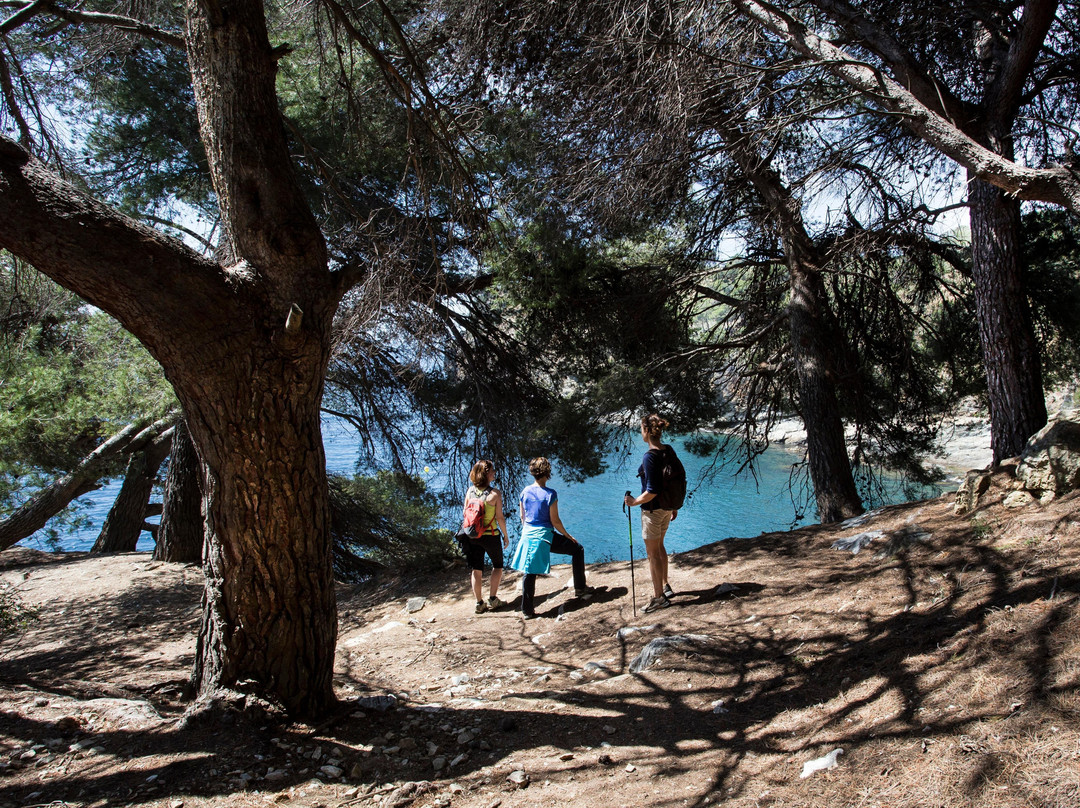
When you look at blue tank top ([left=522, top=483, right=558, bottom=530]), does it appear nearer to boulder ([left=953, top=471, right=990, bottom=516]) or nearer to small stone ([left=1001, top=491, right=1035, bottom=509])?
boulder ([left=953, top=471, right=990, bottom=516])

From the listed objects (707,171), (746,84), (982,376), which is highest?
(707,171)

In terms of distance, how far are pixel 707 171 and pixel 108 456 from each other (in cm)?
912

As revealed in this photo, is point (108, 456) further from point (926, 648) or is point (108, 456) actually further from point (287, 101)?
point (926, 648)

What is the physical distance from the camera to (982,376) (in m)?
8.63

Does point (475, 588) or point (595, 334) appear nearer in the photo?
point (475, 588)

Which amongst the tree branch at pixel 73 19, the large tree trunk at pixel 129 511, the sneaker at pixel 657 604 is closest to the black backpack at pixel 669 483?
the sneaker at pixel 657 604

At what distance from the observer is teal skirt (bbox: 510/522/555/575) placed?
6.04m

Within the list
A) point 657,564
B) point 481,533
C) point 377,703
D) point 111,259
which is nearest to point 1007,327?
point 657,564

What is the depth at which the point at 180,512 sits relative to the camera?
30.1ft

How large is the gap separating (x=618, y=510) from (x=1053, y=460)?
10.7 m

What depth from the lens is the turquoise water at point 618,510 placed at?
1121cm

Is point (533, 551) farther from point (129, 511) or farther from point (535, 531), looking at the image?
point (129, 511)

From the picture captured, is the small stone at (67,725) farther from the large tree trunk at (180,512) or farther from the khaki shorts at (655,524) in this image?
the large tree trunk at (180,512)

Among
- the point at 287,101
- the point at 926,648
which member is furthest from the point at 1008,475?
the point at 287,101
